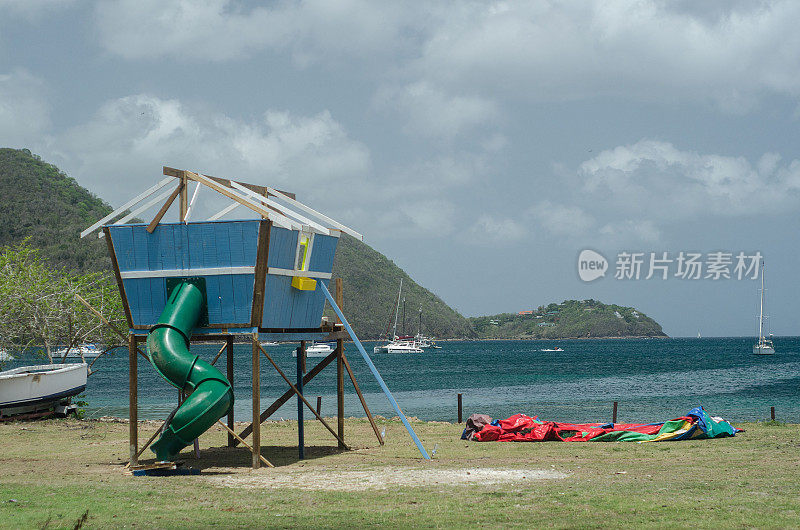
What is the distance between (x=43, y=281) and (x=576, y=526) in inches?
1021

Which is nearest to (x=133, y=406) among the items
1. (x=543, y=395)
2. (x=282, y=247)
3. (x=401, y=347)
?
(x=282, y=247)

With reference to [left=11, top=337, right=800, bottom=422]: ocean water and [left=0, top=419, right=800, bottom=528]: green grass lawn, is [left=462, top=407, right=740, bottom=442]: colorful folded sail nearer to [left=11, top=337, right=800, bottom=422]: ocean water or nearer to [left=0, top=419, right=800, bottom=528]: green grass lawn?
[left=0, top=419, right=800, bottom=528]: green grass lawn

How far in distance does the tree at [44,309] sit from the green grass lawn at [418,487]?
9.20 meters

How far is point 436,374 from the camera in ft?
271

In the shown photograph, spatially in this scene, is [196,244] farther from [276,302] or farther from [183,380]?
[183,380]

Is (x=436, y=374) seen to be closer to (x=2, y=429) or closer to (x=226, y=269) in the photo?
(x=2, y=429)

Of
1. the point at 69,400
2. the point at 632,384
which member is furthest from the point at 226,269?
the point at 632,384

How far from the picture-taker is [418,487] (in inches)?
523

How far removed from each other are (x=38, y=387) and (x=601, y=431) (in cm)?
1758

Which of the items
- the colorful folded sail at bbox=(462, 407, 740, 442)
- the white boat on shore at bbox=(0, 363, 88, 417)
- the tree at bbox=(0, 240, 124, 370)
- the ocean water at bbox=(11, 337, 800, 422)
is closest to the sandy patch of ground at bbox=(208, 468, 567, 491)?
the colorful folded sail at bbox=(462, 407, 740, 442)

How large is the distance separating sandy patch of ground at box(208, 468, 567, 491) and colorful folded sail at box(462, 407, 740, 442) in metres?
6.47

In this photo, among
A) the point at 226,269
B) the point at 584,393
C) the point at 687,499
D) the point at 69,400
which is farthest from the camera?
the point at 584,393

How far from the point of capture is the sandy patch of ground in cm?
1373

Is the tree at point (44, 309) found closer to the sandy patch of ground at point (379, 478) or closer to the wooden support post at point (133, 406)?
the wooden support post at point (133, 406)
